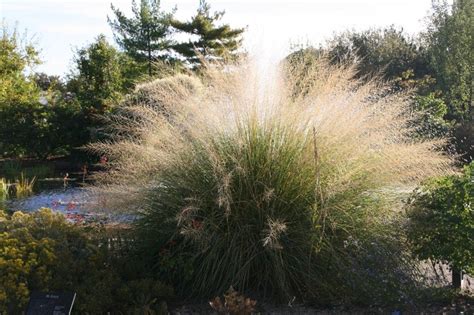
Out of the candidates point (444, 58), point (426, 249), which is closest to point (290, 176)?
point (426, 249)

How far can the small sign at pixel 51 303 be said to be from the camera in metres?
3.43

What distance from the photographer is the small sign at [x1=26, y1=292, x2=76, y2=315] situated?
3.43 metres

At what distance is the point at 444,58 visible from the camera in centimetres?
1611

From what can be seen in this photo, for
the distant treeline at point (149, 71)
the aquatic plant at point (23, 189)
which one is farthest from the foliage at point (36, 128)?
the aquatic plant at point (23, 189)

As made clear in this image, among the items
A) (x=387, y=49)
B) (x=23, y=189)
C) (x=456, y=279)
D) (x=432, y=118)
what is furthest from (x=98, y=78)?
(x=456, y=279)

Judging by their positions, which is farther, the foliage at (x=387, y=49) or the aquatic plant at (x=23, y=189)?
the foliage at (x=387, y=49)

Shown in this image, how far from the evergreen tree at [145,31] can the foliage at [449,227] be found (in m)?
19.1

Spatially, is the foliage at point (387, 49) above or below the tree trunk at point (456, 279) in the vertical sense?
above

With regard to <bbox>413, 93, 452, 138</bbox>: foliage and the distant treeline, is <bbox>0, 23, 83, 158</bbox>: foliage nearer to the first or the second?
the distant treeline

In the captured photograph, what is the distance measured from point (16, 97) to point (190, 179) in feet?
36.8

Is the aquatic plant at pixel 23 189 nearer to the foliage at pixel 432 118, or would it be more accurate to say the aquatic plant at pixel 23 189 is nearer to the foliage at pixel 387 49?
the foliage at pixel 432 118

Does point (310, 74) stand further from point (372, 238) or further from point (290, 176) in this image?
point (372, 238)

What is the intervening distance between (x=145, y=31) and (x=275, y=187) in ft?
64.2

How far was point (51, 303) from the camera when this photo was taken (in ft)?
11.4
